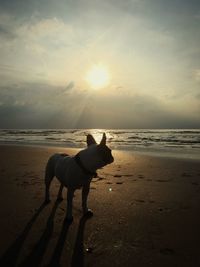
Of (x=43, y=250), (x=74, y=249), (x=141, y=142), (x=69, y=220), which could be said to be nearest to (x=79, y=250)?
(x=74, y=249)

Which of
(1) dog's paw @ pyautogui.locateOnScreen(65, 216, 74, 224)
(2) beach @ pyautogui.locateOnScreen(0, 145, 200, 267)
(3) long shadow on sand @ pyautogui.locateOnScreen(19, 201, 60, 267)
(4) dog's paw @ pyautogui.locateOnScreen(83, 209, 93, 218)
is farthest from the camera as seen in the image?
(4) dog's paw @ pyautogui.locateOnScreen(83, 209, 93, 218)

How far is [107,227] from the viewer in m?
4.64

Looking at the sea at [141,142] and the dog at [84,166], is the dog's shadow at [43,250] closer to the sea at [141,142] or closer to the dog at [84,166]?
the dog at [84,166]

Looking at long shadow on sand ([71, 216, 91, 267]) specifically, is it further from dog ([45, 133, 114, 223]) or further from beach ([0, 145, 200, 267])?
dog ([45, 133, 114, 223])

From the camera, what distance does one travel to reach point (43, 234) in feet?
14.4

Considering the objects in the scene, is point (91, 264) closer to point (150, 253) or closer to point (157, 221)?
point (150, 253)

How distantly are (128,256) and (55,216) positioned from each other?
6.65 feet

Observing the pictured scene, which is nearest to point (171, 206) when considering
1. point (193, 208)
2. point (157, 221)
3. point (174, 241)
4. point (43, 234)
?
point (193, 208)

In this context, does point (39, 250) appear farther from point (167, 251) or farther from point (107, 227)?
point (167, 251)

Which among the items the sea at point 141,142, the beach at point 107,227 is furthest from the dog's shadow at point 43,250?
the sea at point 141,142

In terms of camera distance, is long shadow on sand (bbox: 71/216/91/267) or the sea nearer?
long shadow on sand (bbox: 71/216/91/267)

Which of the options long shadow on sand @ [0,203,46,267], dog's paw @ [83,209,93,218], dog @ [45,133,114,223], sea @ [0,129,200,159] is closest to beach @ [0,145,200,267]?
long shadow on sand @ [0,203,46,267]

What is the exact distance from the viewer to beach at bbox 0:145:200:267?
3.60 m

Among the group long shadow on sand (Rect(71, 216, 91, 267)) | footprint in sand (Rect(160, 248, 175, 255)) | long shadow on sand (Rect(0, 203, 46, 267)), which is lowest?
long shadow on sand (Rect(71, 216, 91, 267))
